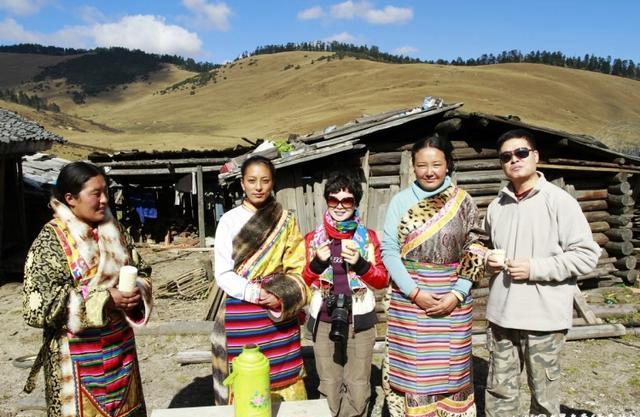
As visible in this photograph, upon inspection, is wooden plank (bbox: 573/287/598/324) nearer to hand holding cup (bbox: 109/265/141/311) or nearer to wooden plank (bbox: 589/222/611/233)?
wooden plank (bbox: 589/222/611/233)

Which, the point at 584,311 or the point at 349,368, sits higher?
the point at 349,368

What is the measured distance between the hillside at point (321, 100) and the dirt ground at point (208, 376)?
1411 inches

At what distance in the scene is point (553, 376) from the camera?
311 cm

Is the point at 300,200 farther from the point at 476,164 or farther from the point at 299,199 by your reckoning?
the point at 476,164

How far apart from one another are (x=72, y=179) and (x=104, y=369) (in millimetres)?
1132

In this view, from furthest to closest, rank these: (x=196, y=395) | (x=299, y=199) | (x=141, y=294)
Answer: (x=299, y=199) < (x=196, y=395) < (x=141, y=294)

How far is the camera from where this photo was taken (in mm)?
3221

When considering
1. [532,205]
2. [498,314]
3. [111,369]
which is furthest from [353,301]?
[111,369]

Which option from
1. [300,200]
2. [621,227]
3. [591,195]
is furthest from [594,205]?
[300,200]

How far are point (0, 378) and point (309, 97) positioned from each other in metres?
71.7

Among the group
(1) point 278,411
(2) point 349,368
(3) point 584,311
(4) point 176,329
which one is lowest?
(4) point 176,329

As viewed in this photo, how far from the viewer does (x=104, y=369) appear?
291 cm

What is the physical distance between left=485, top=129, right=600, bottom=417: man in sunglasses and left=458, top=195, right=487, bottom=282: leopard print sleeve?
89mm

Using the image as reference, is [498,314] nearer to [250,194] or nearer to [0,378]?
[250,194]
